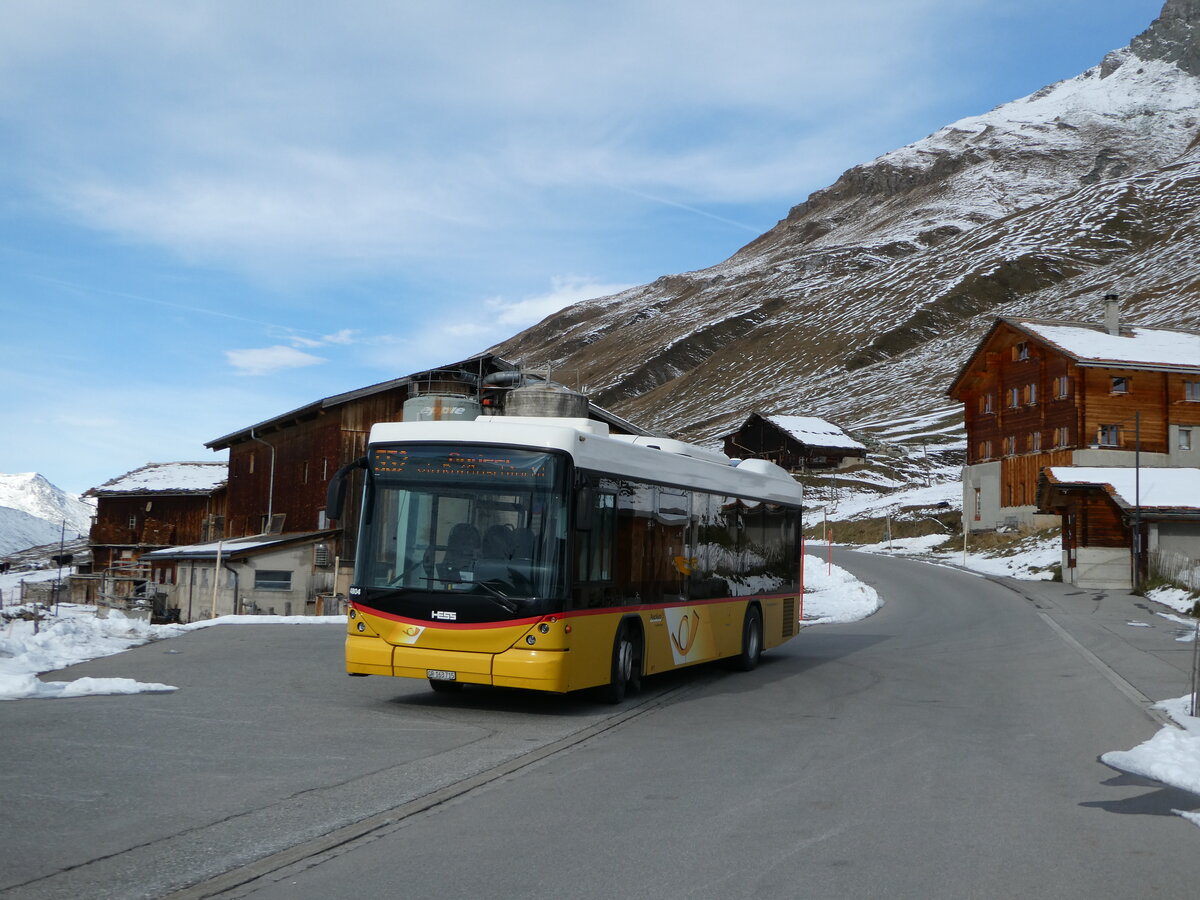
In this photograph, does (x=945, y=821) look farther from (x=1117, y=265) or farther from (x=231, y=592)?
(x=1117, y=265)

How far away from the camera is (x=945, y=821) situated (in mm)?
7211

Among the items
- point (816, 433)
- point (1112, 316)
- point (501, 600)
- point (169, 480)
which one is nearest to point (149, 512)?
point (169, 480)

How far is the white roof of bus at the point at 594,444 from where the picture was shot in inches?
449

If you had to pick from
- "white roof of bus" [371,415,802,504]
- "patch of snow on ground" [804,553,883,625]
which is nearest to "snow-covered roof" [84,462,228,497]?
"patch of snow on ground" [804,553,883,625]

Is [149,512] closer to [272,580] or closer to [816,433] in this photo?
[272,580]

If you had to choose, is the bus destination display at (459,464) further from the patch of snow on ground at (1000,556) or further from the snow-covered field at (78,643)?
the patch of snow on ground at (1000,556)

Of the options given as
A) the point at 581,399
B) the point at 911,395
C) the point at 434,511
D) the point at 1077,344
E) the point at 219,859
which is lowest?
the point at 219,859

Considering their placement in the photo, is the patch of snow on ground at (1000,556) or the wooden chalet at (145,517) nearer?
the patch of snow on ground at (1000,556)

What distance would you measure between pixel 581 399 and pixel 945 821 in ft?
83.1

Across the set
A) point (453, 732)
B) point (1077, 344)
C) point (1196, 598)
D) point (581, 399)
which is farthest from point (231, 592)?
point (1077, 344)

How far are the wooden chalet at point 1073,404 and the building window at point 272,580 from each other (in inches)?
1448

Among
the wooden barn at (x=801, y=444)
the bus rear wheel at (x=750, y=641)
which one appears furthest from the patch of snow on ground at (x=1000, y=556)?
the wooden barn at (x=801, y=444)

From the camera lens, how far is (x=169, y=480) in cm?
5825

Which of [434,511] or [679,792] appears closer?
[679,792]
